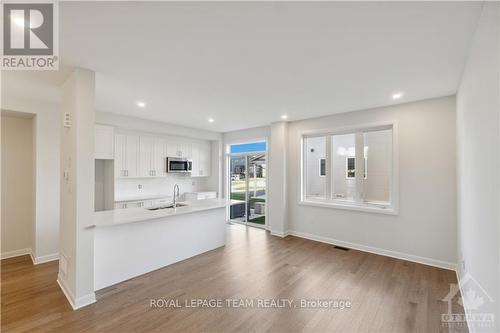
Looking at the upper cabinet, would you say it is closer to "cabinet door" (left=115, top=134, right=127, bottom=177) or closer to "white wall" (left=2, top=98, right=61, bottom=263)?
"cabinet door" (left=115, top=134, right=127, bottom=177)

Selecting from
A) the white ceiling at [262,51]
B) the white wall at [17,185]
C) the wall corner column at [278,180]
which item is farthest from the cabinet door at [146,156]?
the wall corner column at [278,180]

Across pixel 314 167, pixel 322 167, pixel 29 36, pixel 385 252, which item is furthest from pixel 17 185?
pixel 385 252

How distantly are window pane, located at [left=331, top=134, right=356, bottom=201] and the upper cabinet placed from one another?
12.8 ft

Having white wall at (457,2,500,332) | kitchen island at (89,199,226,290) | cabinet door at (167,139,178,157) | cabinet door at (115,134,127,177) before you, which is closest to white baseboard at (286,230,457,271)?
white wall at (457,2,500,332)

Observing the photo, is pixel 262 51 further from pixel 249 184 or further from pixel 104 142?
pixel 249 184

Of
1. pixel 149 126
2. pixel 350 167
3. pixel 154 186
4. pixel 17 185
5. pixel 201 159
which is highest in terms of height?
pixel 149 126

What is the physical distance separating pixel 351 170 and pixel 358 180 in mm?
255

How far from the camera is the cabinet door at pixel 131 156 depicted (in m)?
4.95

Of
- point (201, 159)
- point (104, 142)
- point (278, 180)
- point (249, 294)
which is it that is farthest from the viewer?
point (201, 159)

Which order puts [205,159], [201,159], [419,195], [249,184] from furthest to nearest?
[205,159]
[201,159]
[249,184]
[419,195]

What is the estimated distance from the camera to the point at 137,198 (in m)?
5.10

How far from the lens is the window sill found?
12.8 feet

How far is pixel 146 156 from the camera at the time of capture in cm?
530

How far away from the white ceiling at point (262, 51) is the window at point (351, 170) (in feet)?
2.91
